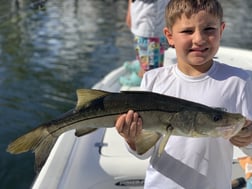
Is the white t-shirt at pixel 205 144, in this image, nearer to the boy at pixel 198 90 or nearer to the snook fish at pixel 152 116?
the boy at pixel 198 90

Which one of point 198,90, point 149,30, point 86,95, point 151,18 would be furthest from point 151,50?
point 86,95

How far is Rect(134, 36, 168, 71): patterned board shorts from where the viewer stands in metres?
5.03

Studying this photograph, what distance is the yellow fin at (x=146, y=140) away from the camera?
2.04m

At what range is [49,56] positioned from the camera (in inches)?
467

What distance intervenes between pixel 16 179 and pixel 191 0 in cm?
355

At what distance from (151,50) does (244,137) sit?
3158mm

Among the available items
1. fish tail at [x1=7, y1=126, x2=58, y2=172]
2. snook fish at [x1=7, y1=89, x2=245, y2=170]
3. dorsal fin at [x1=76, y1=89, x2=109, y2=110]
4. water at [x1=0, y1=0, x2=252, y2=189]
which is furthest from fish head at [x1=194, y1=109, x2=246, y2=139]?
water at [x1=0, y1=0, x2=252, y2=189]

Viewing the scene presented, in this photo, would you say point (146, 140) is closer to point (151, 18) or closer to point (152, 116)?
point (152, 116)

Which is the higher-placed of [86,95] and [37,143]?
[86,95]

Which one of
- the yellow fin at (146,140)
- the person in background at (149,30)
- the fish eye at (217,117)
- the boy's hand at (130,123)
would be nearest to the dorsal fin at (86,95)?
the boy's hand at (130,123)

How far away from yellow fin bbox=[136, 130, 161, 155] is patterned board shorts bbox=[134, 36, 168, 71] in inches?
118

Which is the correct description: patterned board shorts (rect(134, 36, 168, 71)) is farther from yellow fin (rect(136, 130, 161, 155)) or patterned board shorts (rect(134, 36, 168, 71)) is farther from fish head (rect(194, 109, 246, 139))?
fish head (rect(194, 109, 246, 139))

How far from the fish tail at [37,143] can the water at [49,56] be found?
2839 mm

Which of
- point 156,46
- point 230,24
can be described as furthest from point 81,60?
point 230,24
